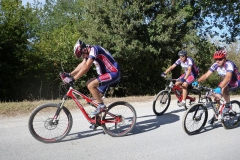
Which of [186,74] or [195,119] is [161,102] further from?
[195,119]

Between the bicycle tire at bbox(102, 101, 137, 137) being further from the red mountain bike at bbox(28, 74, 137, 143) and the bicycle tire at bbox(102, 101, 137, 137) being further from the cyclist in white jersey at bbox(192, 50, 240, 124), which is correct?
the cyclist in white jersey at bbox(192, 50, 240, 124)

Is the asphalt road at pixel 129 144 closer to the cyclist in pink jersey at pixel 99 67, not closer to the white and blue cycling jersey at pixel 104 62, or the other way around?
the cyclist in pink jersey at pixel 99 67

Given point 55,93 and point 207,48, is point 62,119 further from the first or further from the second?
point 207,48

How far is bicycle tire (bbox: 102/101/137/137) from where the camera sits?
550 cm

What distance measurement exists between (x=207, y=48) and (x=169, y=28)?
435 centimetres

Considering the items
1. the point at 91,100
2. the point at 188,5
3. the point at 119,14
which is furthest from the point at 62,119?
the point at 188,5

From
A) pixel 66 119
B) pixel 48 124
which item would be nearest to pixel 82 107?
pixel 66 119

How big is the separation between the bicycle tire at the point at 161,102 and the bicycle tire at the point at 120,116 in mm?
2016

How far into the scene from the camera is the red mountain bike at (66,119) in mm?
4910

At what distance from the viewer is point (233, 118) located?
6.41 metres

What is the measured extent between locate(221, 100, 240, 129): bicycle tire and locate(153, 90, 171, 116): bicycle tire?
6.83 feet

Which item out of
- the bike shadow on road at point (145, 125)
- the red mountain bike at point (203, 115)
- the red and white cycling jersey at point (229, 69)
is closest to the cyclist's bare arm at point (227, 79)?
the red and white cycling jersey at point (229, 69)

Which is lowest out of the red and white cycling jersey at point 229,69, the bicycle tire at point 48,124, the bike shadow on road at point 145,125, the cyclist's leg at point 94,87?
the bike shadow on road at point 145,125

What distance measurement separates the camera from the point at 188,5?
17172 mm
